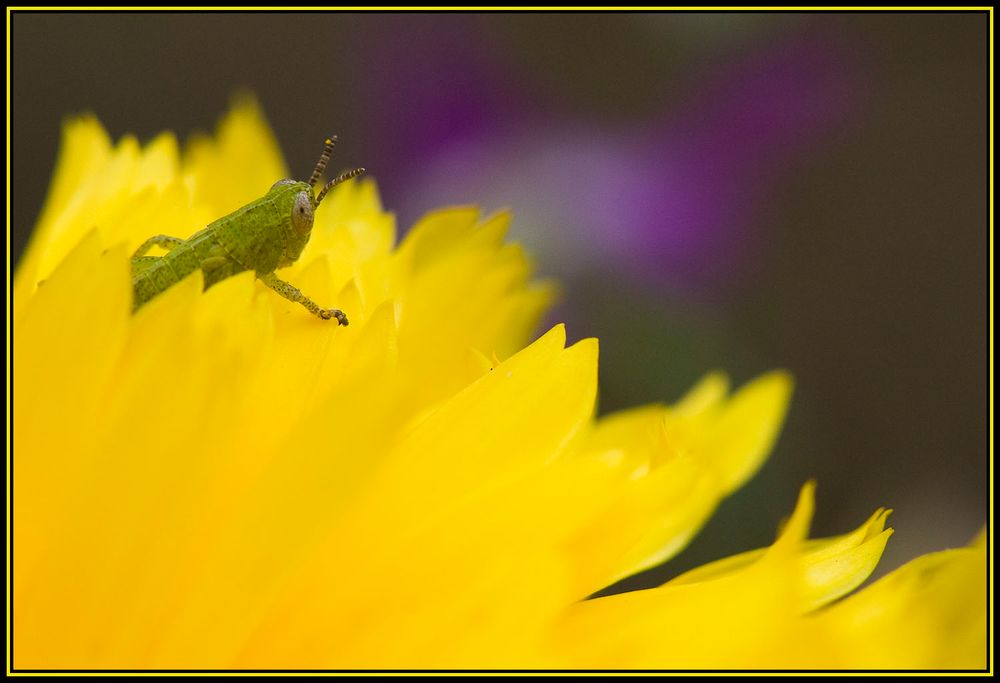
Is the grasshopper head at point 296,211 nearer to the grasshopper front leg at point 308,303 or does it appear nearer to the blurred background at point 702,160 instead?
the grasshopper front leg at point 308,303

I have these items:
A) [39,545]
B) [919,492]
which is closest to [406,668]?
[39,545]

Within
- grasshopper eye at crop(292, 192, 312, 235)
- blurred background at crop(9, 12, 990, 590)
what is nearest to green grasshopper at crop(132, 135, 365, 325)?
grasshopper eye at crop(292, 192, 312, 235)

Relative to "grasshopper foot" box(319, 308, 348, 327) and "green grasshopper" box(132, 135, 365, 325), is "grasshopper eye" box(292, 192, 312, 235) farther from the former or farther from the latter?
"grasshopper foot" box(319, 308, 348, 327)

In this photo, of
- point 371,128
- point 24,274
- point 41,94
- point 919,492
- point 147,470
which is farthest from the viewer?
point 41,94

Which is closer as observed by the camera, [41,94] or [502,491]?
[502,491]

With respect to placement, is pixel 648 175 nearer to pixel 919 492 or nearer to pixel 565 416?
pixel 919 492

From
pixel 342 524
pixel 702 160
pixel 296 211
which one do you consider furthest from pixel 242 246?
pixel 702 160

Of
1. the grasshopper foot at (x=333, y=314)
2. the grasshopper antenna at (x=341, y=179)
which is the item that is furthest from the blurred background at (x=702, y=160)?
the grasshopper foot at (x=333, y=314)
